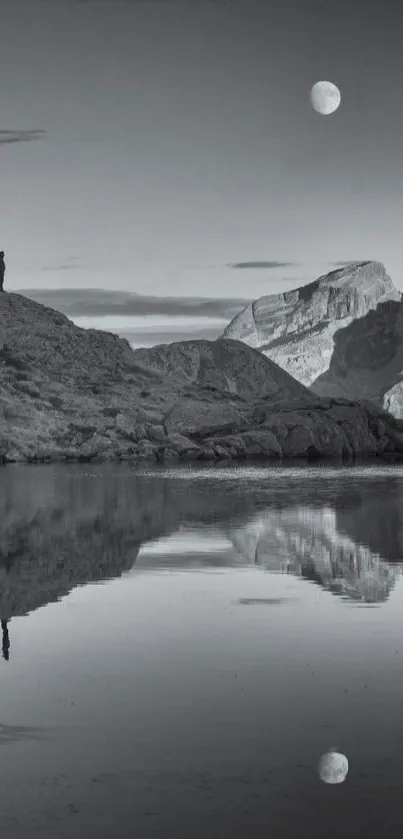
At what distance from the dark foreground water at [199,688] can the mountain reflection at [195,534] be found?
0.75 ft

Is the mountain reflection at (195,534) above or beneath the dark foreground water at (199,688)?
beneath

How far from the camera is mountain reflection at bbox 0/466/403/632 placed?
35.7m

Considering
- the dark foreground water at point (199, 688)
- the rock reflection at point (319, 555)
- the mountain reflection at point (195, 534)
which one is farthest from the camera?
the mountain reflection at point (195, 534)

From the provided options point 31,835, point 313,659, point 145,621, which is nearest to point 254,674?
point 313,659

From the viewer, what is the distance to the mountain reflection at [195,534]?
35.7 meters

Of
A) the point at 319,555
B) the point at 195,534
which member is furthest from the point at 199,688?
the point at 195,534

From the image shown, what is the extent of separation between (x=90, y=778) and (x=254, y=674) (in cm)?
Answer: 669

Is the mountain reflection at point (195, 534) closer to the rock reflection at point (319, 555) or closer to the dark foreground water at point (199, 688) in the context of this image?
the rock reflection at point (319, 555)

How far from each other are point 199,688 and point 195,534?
31.8 meters

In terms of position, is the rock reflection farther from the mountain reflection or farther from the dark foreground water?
the dark foreground water

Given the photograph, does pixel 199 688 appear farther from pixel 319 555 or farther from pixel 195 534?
pixel 195 534

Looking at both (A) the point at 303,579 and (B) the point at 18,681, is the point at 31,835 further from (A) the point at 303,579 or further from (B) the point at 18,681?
(A) the point at 303,579

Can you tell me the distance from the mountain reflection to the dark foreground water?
0.75ft

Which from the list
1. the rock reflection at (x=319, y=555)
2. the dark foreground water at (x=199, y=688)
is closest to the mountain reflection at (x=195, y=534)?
the rock reflection at (x=319, y=555)
